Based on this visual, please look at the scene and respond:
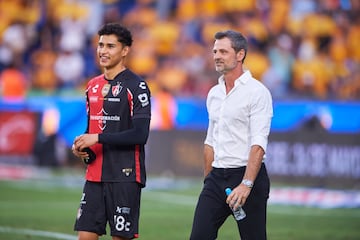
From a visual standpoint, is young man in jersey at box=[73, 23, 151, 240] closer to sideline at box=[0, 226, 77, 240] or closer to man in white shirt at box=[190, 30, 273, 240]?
man in white shirt at box=[190, 30, 273, 240]

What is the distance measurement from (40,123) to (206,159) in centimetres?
1642

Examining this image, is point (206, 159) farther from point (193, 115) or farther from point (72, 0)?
point (72, 0)

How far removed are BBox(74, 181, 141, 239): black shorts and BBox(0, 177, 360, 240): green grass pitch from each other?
3.98m

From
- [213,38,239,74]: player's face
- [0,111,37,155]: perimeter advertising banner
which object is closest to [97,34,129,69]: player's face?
[213,38,239,74]: player's face

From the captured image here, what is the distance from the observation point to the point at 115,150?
782 centimetres

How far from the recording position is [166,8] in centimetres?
2814

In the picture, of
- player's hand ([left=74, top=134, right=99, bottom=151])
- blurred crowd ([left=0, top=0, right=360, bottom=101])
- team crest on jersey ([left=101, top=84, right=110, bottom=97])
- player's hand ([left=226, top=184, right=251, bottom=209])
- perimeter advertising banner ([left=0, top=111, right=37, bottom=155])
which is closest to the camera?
player's hand ([left=226, top=184, right=251, bottom=209])

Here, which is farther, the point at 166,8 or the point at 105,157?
the point at 166,8

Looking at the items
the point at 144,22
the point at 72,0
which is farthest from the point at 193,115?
the point at 72,0

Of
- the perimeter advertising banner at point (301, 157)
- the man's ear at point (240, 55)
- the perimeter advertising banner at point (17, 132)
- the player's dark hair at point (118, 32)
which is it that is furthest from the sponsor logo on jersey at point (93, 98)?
the perimeter advertising banner at point (17, 132)

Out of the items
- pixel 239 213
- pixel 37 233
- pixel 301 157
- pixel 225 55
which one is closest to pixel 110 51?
pixel 225 55

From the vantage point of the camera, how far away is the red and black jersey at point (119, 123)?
777cm

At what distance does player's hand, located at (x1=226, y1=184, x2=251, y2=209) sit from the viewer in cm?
747

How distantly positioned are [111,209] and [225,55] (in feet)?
5.54
